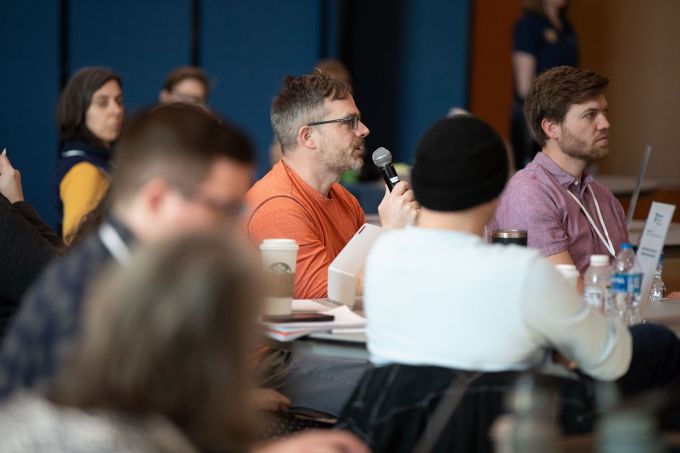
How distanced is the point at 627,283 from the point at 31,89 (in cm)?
519

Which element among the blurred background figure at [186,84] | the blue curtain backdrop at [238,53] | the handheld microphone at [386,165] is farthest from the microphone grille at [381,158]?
the blue curtain backdrop at [238,53]

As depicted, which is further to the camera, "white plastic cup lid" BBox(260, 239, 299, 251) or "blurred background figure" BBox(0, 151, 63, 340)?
"blurred background figure" BBox(0, 151, 63, 340)

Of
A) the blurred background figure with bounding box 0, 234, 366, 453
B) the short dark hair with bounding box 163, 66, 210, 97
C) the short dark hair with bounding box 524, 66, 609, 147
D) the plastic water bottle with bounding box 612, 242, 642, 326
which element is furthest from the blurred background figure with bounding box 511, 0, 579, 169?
the blurred background figure with bounding box 0, 234, 366, 453

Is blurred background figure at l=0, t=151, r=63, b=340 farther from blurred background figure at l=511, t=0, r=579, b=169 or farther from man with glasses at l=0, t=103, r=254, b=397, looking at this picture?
blurred background figure at l=511, t=0, r=579, b=169

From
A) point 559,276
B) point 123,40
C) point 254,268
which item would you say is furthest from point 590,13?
point 254,268

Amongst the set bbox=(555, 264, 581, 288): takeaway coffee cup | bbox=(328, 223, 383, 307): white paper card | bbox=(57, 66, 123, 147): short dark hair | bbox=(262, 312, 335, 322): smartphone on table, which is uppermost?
bbox=(57, 66, 123, 147): short dark hair

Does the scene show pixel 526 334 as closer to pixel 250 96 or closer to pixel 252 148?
pixel 252 148

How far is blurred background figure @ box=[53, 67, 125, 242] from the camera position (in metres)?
4.72

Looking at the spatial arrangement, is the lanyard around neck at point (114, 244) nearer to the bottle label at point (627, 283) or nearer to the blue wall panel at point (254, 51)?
the bottle label at point (627, 283)

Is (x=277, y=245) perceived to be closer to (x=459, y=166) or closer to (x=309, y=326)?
(x=309, y=326)

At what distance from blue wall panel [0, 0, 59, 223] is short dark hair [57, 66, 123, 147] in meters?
1.99

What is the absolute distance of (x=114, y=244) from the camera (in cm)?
167

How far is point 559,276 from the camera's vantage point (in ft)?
6.56

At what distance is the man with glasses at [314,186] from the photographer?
322cm
